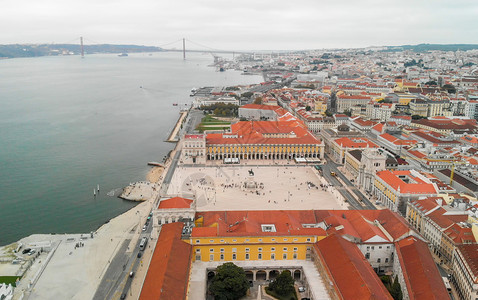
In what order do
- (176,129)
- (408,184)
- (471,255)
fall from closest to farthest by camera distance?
1. (471,255)
2. (408,184)
3. (176,129)

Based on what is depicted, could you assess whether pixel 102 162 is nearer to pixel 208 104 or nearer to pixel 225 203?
pixel 225 203

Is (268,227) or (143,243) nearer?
(268,227)

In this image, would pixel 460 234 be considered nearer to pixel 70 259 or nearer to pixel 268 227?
pixel 268 227

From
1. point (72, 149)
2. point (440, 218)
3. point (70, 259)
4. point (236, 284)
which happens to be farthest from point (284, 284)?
point (72, 149)

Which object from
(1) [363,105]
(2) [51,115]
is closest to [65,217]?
(2) [51,115]

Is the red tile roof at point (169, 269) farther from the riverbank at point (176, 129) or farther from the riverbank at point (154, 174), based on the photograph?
the riverbank at point (176, 129)

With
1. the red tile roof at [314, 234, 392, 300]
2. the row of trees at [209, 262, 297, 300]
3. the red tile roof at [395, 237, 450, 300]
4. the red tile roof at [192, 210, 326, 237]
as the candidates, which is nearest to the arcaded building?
the red tile roof at [192, 210, 326, 237]
